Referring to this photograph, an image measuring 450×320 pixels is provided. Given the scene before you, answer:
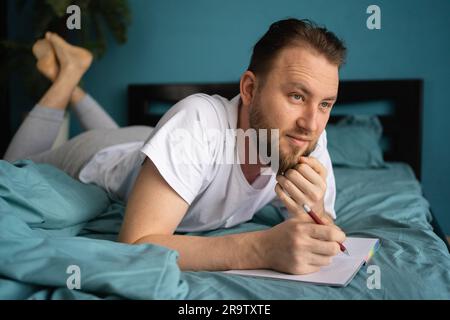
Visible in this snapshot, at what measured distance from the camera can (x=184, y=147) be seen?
1.02 metres

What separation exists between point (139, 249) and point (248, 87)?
1.63 ft

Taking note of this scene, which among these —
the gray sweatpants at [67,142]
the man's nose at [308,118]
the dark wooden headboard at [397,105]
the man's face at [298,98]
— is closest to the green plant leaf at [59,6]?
the gray sweatpants at [67,142]

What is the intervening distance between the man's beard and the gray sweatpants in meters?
0.69

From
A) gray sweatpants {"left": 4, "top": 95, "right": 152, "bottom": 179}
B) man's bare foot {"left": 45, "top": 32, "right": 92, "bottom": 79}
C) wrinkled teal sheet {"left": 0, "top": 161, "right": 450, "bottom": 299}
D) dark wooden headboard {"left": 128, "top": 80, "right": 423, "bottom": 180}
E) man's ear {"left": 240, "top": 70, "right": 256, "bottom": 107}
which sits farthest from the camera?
dark wooden headboard {"left": 128, "top": 80, "right": 423, "bottom": 180}

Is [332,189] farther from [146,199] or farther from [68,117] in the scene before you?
[68,117]

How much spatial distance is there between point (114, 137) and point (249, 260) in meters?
0.95

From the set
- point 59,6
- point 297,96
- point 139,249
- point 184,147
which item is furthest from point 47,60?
point 139,249

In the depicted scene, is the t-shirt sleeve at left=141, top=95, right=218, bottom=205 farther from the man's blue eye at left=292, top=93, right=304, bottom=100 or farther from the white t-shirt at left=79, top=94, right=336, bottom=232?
the man's blue eye at left=292, top=93, right=304, bottom=100

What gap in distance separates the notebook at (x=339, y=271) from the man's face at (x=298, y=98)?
0.21m

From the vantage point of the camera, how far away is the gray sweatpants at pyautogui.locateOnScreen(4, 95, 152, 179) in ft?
5.37

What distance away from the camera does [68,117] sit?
292 cm

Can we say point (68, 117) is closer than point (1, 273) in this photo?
No

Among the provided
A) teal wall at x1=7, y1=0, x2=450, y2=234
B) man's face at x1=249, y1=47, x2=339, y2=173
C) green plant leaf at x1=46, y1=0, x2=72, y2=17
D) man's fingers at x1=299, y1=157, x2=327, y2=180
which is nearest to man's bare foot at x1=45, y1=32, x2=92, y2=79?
green plant leaf at x1=46, y1=0, x2=72, y2=17
